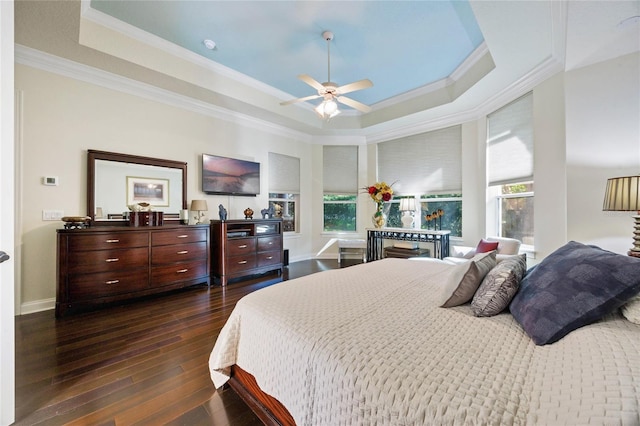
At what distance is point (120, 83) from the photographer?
3.39 m

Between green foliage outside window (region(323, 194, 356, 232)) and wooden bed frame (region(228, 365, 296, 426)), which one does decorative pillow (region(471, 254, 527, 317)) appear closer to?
wooden bed frame (region(228, 365, 296, 426))

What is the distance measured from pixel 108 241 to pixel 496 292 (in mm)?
3699

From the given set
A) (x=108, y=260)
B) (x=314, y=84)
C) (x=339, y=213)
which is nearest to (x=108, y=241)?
(x=108, y=260)

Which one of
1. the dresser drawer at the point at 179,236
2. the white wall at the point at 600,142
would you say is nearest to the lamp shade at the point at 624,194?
the white wall at the point at 600,142

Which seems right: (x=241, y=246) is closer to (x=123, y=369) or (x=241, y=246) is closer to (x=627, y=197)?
(x=123, y=369)

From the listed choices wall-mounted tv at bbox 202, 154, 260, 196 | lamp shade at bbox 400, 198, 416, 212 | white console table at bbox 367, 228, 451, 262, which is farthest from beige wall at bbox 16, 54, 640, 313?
lamp shade at bbox 400, 198, 416, 212

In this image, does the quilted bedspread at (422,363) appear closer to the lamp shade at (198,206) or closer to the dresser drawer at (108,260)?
the dresser drawer at (108,260)

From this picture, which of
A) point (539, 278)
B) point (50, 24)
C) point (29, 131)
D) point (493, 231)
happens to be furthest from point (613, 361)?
point (29, 131)

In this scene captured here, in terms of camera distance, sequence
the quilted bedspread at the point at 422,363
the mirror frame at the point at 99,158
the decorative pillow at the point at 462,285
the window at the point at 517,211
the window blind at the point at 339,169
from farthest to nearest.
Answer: the window blind at the point at 339,169, the window at the point at 517,211, the mirror frame at the point at 99,158, the decorative pillow at the point at 462,285, the quilted bedspread at the point at 422,363

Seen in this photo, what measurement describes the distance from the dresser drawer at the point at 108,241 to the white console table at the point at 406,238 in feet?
12.5

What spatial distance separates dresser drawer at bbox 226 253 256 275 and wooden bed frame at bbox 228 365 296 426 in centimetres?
250

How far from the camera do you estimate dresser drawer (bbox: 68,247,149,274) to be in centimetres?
273

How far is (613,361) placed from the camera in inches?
28.3

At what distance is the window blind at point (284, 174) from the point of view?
525 cm
